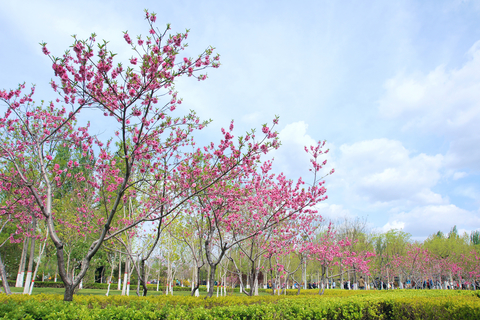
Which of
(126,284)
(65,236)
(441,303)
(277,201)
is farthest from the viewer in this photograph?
(65,236)

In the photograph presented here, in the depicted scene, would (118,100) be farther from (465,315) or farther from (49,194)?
(465,315)

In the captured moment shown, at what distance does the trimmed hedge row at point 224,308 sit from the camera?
5109mm

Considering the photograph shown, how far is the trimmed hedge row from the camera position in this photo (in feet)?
16.8

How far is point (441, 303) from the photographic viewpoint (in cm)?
801

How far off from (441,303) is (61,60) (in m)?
11.3

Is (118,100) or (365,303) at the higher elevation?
(118,100)

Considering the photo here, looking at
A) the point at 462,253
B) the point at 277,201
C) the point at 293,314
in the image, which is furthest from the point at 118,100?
the point at 462,253

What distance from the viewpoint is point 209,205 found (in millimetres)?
9516

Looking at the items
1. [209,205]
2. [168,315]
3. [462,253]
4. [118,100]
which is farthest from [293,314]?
[462,253]

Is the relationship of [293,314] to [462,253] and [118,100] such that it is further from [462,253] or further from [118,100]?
[462,253]

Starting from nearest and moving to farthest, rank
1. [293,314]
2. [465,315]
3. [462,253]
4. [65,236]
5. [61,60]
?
[61,60] → [293,314] → [465,315] → [65,236] → [462,253]

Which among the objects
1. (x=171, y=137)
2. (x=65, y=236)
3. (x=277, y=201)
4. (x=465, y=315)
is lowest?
(x=465, y=315)

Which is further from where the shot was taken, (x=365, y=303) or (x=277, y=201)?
(x=277, y=201)

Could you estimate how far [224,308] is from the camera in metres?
5.88
